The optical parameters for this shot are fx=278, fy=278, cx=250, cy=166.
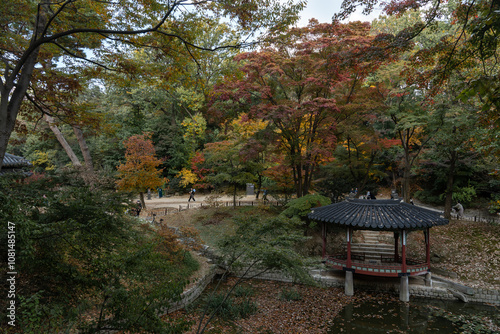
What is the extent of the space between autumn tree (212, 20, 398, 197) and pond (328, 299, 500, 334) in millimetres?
6791

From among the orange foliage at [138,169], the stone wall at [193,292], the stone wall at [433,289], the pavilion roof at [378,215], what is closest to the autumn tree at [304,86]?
the pavilion roof at [378,215]

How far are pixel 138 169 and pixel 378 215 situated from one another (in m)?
14.7

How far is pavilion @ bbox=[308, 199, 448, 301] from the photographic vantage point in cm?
1105

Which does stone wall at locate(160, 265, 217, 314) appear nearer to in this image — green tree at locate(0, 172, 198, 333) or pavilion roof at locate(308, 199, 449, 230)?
pavilion roof at locate(308, 199, 449, 230)

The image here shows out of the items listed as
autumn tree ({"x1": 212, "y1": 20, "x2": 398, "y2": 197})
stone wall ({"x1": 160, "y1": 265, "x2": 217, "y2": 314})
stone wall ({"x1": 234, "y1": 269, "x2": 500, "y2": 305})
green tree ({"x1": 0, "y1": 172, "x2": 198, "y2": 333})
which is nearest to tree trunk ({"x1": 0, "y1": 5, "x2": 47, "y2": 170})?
green tree ({"x1": 0, "y1": 172, "x2": 198, "y2": 333})

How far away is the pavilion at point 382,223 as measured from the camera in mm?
11055

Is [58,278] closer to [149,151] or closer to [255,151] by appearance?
[255,151]

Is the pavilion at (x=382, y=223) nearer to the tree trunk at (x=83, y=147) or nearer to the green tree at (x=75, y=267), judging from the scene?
the green tree at (x=75, y=267)

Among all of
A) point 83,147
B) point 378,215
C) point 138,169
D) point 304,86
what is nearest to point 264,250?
point 378,215

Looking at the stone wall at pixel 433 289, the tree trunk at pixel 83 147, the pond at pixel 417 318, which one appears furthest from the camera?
the tree trunk at pixel 83 147

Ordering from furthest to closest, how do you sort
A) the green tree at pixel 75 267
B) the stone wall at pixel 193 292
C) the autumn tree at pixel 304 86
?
the autumn tree at pixel 304 86, the stone wall at pixel 193 292, the green tree at pixel 75 267

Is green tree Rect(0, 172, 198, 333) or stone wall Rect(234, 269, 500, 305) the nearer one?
green tree Rect(0, 172, 198, 333)

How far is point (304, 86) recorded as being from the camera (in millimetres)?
15289

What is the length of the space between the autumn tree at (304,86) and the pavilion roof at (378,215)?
8.75ft
